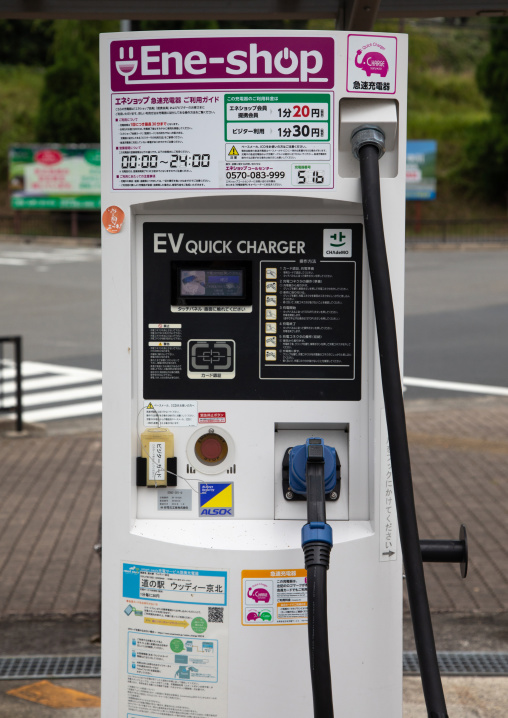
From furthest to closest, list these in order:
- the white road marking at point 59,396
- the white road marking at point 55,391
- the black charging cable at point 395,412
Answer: the white road marking at point 59,396 < the white road marking at point 55,391 < the black charging cable at point 395,412

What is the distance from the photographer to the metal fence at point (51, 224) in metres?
35.4

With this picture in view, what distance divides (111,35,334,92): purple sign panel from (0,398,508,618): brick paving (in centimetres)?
349

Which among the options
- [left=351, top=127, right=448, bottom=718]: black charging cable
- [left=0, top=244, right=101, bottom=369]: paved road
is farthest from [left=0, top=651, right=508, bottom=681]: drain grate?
[left=0, top=244, right=101, bottom=369]: paved road

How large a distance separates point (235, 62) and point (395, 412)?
1158mm

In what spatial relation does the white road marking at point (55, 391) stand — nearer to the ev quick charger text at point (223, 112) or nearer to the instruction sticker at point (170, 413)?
the instruction sticker at point (170, 413)

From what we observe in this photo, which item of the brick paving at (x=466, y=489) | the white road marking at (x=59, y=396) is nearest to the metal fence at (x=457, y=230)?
the white road marking at (x=59, y=396)

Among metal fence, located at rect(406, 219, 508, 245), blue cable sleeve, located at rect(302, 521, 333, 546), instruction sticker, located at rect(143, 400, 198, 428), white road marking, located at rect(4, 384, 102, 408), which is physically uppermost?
metal fence, located at rect(406, 219, 508, 245)

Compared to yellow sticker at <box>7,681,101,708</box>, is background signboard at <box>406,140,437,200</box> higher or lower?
higher

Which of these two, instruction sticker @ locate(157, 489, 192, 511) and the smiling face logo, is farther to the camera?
instruction sticker @ locate(157, 489, 192, 511)

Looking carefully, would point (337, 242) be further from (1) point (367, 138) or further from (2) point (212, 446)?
(2) point (212, 446)

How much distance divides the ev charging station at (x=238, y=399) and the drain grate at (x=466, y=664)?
1667 millimetres

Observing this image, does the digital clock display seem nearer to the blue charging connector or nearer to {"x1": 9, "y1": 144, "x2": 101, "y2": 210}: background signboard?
the blue charging connector

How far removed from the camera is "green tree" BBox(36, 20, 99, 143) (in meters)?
35.2

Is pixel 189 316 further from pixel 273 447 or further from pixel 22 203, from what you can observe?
pixel 22 203
